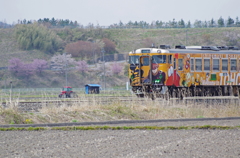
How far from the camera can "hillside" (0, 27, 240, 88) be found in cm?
6369

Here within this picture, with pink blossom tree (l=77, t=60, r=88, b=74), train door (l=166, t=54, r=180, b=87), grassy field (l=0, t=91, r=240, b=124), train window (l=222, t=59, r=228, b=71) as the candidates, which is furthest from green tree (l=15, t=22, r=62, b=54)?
grassy field (l=0, t=91, r=240, b=124)

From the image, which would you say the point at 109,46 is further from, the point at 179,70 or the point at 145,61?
the point at 179,70

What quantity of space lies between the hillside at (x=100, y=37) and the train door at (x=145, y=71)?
39.0 metres

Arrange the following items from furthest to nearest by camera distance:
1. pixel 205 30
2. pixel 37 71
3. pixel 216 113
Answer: pixel 205 30
pixel 37 71
pixel 216 113

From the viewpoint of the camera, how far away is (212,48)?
25.4 metres

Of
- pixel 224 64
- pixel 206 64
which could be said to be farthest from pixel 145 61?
pixel 224 64

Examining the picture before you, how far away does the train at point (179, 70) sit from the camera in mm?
23828

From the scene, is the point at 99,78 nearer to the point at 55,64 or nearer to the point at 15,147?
the point at 55,64

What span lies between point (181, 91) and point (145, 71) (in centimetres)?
244

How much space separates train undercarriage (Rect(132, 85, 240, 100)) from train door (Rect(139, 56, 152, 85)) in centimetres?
35

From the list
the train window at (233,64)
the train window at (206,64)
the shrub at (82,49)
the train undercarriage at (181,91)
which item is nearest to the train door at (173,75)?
the train undercarriage at (181,91)

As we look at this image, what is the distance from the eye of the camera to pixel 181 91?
79.9ft

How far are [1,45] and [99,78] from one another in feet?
83.3

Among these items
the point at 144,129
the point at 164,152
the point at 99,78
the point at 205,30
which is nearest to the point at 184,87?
the point at 144,129
